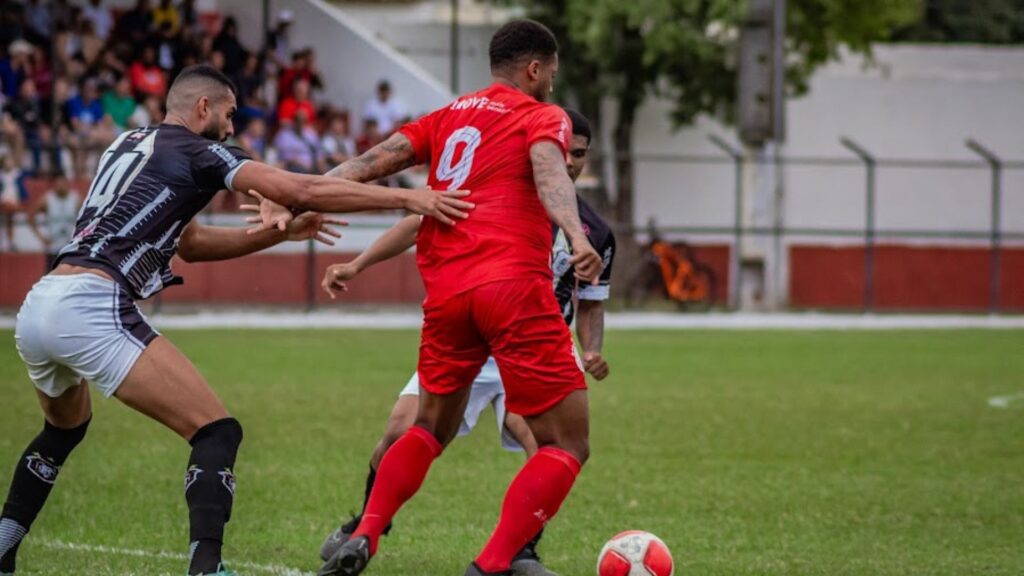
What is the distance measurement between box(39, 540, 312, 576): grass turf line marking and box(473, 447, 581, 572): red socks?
4.09ft

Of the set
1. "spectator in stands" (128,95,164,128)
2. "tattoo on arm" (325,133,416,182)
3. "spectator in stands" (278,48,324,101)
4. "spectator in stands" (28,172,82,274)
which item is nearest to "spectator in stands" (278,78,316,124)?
"spectator in stands" (278,48,324,101)

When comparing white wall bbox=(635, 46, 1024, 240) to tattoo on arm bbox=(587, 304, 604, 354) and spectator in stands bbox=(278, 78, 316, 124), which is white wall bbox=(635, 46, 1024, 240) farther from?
tattoo on arm bbox=(587, 304, 604, 354)

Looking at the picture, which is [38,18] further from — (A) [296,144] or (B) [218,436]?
(B) [218,436]

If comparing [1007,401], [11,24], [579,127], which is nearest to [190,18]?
[11,24]

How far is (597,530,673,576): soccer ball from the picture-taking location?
6.81 metres

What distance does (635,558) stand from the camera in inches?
269

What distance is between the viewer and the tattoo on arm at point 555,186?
6.23m

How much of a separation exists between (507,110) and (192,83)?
50.8 inches

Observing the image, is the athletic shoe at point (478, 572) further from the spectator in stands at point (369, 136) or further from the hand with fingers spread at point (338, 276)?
the spectator in stands at point (369, 136)

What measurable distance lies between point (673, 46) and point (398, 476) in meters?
26.3

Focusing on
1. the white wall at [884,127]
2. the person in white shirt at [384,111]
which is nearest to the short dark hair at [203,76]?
the person in white shirt at [384,111]

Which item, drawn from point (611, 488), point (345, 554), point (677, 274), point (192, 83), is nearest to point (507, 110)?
point (192, 83)

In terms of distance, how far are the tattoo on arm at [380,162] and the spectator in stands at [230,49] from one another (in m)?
21.7

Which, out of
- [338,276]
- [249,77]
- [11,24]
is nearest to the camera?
[338,276]
